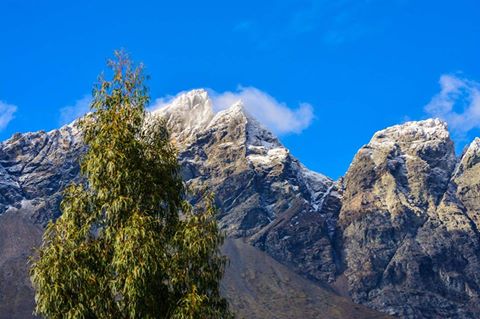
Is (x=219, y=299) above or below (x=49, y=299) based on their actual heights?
above

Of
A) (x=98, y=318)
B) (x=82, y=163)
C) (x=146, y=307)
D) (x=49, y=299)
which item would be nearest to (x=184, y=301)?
(x=146, y=307)

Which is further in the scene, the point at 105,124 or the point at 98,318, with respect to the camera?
the point at 105,124

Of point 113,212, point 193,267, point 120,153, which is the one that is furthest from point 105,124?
point 193,267

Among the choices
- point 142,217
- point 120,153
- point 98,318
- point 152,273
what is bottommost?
point 98,318

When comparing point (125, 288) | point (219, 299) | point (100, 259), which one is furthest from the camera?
point (219, 299)

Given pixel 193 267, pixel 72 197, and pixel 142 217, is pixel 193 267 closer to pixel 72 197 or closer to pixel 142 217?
pixel 142 217

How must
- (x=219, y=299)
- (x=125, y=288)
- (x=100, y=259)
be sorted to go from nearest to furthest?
(x=125, y=288) < (x=100, y=259) < (x=219, y=299)

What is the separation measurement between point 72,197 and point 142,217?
3.76m

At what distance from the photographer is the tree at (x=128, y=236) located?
1009 inches

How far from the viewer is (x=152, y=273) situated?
25484 millimetres

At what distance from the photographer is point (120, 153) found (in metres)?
27.5

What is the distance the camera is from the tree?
1009 inches

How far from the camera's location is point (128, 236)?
25.7 metres

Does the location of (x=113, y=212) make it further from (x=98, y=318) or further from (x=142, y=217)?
(x=98, y=318)
